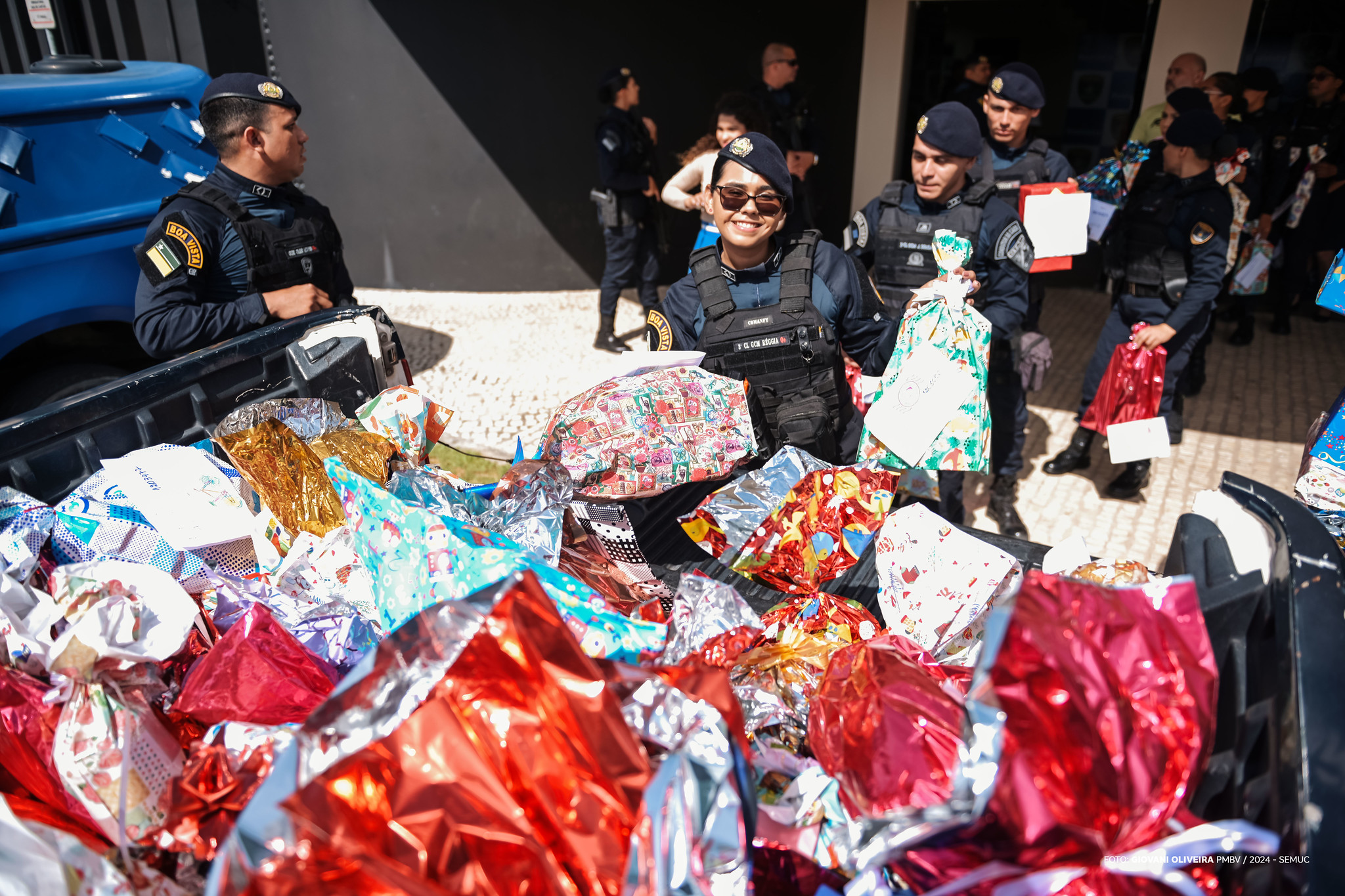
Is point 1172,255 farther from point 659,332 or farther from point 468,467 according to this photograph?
point 468,467

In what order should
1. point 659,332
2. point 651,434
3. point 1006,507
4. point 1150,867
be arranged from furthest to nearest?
point 1006,507, point 659,332, point 651,434, point 1150,867

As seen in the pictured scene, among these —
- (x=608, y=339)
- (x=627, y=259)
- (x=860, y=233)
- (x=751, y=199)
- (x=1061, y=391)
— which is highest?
(x=751, y=199)

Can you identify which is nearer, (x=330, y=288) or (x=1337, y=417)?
(x=1337, y=417)

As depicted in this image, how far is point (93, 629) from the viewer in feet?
4.02

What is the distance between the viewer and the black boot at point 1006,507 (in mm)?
4062

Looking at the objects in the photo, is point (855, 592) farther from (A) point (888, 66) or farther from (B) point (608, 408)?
(A) point (888, 66)

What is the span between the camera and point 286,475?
1.82 m

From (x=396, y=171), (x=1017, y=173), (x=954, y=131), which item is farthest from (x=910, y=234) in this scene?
(x=396, y=171)

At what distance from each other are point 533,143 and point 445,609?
7105mm

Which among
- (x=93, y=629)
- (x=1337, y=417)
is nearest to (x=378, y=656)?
(x=93, y=629)

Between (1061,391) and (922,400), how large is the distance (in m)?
3.93

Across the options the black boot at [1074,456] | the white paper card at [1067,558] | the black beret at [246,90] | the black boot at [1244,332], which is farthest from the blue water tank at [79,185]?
the black boot at [1244,332]

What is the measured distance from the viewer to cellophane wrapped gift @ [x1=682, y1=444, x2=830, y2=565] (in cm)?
174

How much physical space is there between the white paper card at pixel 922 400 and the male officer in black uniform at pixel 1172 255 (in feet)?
7.00
